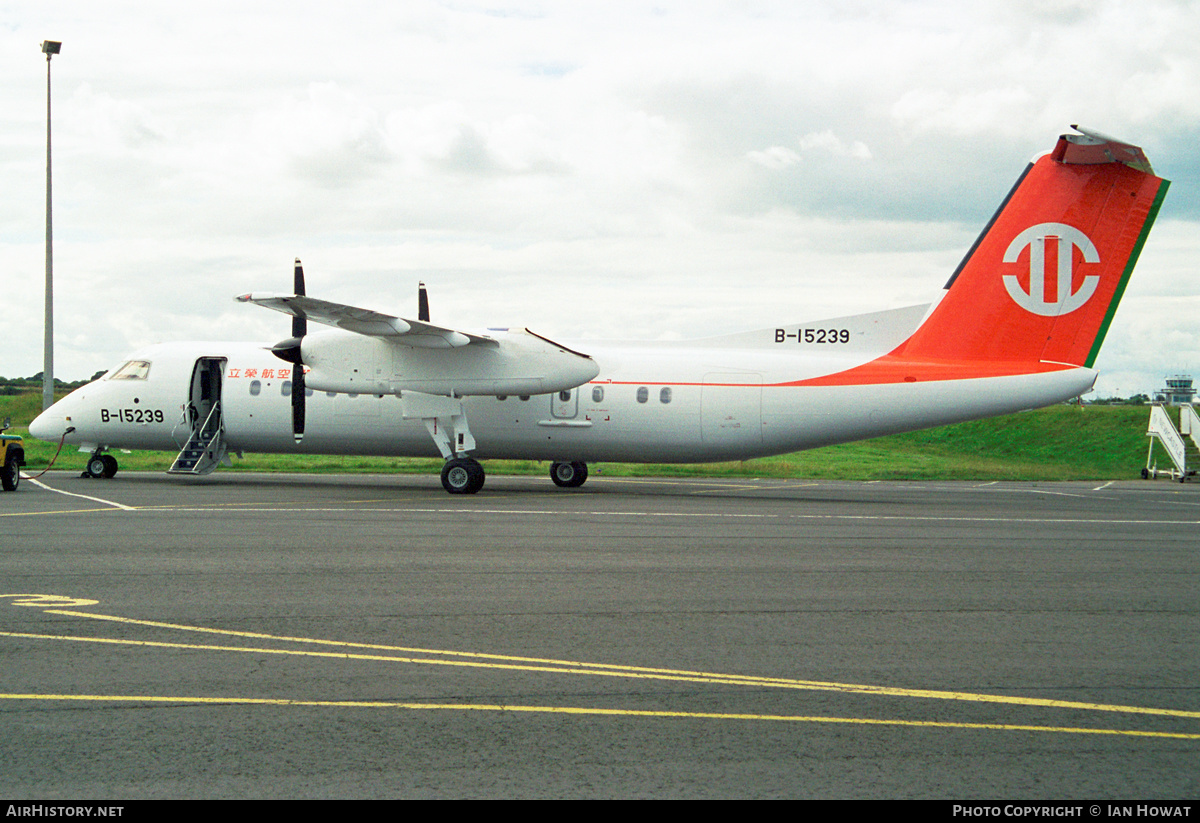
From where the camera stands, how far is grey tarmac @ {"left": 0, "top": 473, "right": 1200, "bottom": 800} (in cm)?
479

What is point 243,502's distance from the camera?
19.7 metres

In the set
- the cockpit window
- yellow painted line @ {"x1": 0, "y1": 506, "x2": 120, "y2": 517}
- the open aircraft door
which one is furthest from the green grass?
yellow painted line @ {"x1": 0, "y1": 506, "x2": 120, "y2": 517}

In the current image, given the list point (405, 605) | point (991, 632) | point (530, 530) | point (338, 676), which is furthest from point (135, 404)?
point (991, 632)

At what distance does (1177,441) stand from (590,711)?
3543 cm

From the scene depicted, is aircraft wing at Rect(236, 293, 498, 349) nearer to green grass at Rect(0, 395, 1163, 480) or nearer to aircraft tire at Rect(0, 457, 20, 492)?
aircraft tire at Rect(0, 457, 20, 492)

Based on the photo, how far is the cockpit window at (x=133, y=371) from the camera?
26094 mm

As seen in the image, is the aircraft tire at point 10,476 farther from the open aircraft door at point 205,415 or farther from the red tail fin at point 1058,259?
the red tail fin at point 1058,259

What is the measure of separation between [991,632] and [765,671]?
8.00 ft

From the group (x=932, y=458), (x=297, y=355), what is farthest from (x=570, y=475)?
(x=932, y=458)

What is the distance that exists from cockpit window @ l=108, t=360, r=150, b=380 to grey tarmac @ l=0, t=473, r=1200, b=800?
1226 centimetres

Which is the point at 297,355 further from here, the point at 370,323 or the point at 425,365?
the point at 425,365

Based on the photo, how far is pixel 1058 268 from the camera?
20375 millimetres

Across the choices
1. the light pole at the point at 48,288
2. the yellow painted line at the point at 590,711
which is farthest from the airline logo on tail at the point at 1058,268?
the light pole at the point at 48,288
